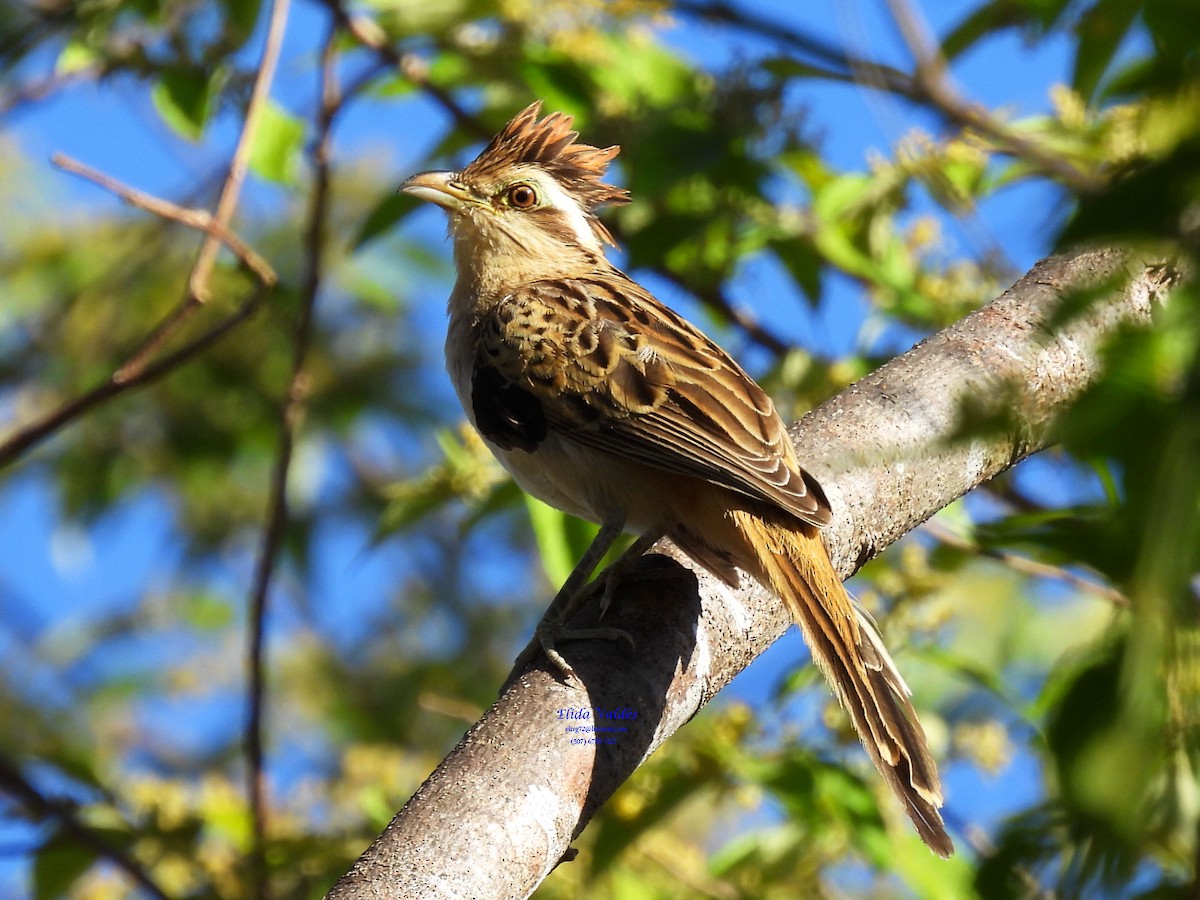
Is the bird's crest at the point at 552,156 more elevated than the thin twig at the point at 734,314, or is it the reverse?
the bird's crest at the point at 552,156

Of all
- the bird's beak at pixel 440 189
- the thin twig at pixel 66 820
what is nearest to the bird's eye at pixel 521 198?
the bird's beak at pixel 440 189

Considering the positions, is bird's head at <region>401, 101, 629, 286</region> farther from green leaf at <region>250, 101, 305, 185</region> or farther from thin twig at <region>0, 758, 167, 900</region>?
thin twig at <region>0, 758, 167, 900</region>

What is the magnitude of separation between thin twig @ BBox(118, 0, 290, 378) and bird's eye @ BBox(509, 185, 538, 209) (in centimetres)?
94

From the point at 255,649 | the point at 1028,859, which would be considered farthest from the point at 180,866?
the point at 1028,859

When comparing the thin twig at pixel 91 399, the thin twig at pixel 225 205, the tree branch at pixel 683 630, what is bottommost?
the tree branch at pixel 683 630

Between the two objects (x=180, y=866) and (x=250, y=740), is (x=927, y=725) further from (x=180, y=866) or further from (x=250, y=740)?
(x=180, y=866)

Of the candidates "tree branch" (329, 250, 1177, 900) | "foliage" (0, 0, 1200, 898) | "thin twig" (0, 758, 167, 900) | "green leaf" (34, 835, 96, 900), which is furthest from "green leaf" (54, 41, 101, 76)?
"tree branch" (329, 250, 1177, 900)

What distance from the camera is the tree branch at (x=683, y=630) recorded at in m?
2.68

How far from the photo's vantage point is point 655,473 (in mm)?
3957

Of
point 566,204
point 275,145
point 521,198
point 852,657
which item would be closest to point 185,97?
point 275,145

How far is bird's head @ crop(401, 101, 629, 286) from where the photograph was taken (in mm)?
4898

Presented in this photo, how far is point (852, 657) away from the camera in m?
3.49

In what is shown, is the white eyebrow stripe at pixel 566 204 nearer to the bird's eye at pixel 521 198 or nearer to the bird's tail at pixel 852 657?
the bird's eye at pixel 521 198

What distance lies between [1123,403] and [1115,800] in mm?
370
